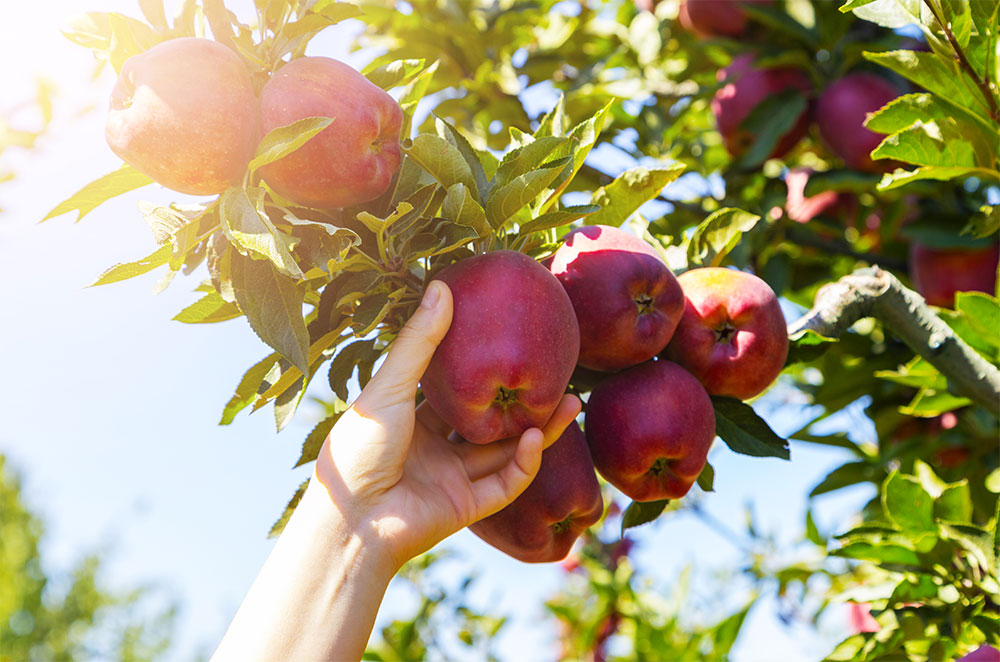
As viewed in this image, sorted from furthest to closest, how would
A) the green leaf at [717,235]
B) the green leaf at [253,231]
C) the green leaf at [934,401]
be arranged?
the green leaf at [934,401] → the green leaf at [717,235] → the green leaf at [253,231]

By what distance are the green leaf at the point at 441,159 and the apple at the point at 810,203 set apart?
1.28 m

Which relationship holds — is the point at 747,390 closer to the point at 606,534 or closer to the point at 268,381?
the point at 268,381

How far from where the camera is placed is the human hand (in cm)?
86

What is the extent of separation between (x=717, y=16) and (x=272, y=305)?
159cm

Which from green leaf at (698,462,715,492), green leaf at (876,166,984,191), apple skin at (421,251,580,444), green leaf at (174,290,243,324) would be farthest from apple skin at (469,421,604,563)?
green leaf at (876,166,984,191)

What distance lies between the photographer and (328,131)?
0.80 metres

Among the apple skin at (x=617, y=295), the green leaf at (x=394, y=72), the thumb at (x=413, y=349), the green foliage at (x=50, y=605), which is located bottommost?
the green foliage at (x=50, y=605)

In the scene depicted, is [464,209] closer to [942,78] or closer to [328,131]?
[328,131]

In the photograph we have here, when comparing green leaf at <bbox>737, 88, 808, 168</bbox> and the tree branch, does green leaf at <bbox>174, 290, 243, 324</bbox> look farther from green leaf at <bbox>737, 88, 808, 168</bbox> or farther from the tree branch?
green leaf at <bbox>737, 88, 808, 168</bbox>

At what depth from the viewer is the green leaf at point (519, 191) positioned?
2.75ft

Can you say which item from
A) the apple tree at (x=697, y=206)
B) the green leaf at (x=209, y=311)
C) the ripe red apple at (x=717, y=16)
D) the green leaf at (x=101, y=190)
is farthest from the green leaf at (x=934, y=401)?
the green leaf at (x=101, y=190)

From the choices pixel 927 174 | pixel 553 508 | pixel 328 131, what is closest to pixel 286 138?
pixel 328 131

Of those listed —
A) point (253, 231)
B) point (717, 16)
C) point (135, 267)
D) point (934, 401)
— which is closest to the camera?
point (253, 231)

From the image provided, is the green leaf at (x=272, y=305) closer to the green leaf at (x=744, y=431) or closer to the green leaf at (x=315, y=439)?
the green leaf at (x=315, y=439)
